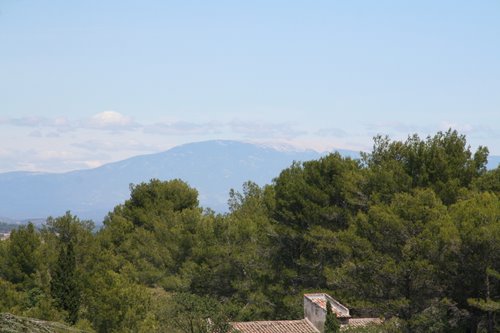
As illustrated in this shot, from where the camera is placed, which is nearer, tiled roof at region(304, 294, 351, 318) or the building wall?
the building wall

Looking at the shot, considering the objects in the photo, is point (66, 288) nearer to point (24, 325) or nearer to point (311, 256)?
point (311, 256)

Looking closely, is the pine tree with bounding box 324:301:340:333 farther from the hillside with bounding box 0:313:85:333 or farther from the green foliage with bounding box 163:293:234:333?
the hillside with bounding box 0:313:85:333

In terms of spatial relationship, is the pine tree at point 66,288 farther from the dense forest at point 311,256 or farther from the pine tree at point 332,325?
the pine tree at point 332,325

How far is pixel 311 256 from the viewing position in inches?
1515

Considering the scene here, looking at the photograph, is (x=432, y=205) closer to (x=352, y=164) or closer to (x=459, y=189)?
(x=459, y=189)

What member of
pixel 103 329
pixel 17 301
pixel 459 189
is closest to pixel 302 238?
pixel 459 189

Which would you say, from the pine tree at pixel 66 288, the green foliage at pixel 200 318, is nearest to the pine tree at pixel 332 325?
the green foliage at pixel 200 318

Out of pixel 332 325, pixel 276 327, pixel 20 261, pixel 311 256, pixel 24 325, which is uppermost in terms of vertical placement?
pixel 311 256

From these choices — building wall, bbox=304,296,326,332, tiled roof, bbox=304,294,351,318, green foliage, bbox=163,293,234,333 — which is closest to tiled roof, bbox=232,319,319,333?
building wall, bbox=304,296,326,332

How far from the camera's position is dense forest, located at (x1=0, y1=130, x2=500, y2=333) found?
26.6 m

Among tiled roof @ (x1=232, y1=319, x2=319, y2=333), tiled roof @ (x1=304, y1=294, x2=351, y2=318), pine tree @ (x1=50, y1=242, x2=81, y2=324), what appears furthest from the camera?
pine tree @ (x1=50, y1=242, x2=81, y2=324)

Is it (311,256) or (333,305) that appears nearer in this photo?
(333,305)

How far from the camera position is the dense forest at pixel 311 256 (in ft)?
87.2

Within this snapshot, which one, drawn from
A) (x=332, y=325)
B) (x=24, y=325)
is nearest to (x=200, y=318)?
(x=332, y=325)
